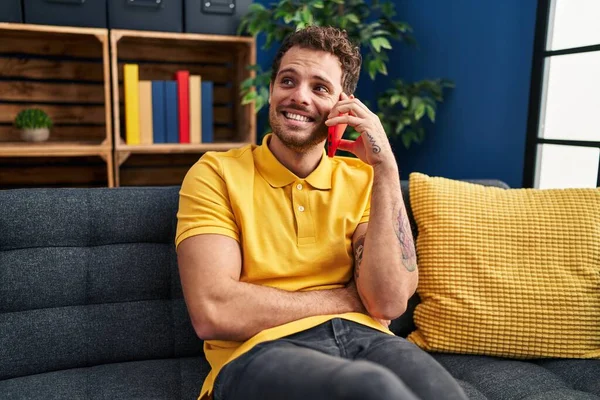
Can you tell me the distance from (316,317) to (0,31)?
7.30 feet

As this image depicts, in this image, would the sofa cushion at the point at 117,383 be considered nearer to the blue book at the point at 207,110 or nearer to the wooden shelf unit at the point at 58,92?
the wooden shelf unit at the point at 58,92

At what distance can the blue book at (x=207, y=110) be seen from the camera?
2.75 metres

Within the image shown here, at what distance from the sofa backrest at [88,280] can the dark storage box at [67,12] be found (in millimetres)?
1399

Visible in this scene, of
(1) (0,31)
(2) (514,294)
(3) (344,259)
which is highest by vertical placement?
(1) (0,31)

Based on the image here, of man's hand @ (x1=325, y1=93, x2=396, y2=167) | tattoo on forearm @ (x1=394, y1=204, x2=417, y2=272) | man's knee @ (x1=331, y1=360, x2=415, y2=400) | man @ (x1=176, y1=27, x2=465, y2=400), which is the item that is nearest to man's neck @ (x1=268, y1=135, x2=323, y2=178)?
man @ (x1=176, y1=27, x2=465, y2=400)

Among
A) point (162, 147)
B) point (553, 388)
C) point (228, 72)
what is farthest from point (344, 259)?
point (228, 72)

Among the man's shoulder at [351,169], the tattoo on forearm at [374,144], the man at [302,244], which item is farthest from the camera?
the man's shoulder at [351,169]

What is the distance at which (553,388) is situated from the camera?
1246 mm

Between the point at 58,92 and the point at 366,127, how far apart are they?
Result: 2.11 meters

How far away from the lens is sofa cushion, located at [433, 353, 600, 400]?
1.22m

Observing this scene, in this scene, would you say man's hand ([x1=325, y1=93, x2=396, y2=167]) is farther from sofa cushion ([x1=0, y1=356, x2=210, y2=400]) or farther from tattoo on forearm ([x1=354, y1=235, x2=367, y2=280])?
sofa cushion ([x1=0, y1=356, x2=210, y2=400])

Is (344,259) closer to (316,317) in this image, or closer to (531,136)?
(316,317)

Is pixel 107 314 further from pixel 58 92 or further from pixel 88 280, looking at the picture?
pixel 58 92

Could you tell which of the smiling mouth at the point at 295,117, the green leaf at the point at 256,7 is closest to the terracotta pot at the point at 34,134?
the green leaf at the point at 256,7
